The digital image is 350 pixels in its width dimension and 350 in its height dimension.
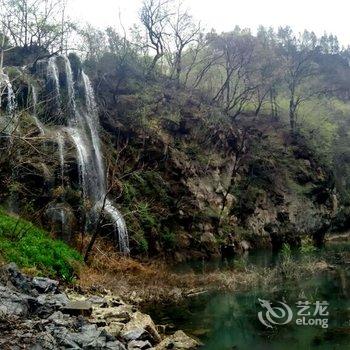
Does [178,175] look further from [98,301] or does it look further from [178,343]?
[178,343]

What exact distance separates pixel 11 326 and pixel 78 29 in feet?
107

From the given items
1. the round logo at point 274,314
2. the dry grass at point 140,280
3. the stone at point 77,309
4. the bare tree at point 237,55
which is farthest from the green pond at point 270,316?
the bare tree at point 237,55

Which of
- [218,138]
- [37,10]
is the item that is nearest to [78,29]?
[37,10]

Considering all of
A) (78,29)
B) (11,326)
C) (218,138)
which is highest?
(78,29)

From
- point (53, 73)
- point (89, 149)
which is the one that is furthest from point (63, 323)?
point (53, 73)

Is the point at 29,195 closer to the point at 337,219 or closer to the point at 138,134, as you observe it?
the point at 138,134

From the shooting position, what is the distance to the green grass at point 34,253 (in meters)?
13.7

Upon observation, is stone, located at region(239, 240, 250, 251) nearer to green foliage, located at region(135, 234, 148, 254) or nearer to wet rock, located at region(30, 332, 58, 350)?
green foliage, located at region(135, 234, 148, 254)

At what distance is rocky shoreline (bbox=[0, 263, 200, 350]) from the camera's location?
6.95 m

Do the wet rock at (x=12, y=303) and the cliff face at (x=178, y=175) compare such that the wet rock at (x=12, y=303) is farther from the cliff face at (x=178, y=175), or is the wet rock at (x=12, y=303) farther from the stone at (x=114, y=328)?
the cliff face at (x=178, y=175)

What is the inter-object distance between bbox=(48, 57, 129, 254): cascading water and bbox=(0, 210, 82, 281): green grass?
14.5ft

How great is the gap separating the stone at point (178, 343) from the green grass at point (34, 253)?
492 centimetres

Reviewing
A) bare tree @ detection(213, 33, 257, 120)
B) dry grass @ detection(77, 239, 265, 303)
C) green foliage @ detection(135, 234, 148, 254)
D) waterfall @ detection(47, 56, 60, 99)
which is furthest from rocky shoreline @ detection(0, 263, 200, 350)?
bare tree @ detection(213, 33, 257, 120)

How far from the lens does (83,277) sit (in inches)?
619
